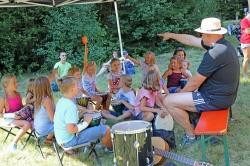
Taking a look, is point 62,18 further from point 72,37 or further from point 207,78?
point 207,78

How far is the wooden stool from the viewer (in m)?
4.20

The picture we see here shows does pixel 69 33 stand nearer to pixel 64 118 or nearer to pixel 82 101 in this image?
pixel 82 101

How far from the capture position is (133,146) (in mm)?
3879

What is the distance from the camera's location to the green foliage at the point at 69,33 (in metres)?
12.7

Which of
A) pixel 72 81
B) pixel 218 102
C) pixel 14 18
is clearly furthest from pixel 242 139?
pixel 14 18

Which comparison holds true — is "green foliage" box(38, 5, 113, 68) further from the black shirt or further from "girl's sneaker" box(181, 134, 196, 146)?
the black shirt

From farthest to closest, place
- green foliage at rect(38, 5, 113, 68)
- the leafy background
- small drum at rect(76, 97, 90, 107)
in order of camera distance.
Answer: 1. green foliage at rect(38, 5, 113, 68)
2. the leafy background
3. small drum at rect(76, 97, 90, 107)

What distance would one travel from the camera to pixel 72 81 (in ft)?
14.7

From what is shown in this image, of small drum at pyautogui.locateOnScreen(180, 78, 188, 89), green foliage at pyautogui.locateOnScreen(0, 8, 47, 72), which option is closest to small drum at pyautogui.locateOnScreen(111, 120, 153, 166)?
small drum at pyautogui.locateOnScreen(180, 78, 188, 89)

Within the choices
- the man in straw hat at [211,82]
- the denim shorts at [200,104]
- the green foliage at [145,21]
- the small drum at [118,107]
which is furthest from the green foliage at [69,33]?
the denim shorts at [200,104]

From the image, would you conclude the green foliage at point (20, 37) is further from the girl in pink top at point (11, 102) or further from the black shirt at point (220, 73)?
the black shirt at point (220, 73)

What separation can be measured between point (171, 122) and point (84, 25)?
840 cm

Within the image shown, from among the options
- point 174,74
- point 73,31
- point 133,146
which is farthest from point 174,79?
point 73,31

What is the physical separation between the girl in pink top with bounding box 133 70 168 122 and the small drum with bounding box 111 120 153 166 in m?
1.31
